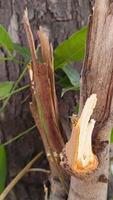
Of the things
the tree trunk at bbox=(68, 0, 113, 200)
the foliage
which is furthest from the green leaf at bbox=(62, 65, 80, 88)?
the tree trunk at bbox=(68, 0, 113, 200)

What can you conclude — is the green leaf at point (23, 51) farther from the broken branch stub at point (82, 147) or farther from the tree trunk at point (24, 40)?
the broken branch stub at point (82, 147)

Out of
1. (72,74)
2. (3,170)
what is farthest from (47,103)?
(3,170)

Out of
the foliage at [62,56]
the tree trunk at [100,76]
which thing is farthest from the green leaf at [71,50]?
the tree trunk at [100,76]

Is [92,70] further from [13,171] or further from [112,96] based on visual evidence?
[13,171]

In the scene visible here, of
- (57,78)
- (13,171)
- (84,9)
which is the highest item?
(84,9)

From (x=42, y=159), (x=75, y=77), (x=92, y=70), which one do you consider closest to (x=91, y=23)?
(x=92, y=70)

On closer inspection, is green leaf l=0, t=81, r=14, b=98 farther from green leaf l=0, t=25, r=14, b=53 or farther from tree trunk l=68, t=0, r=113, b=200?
tree trunk l=68, t=0, r=113, b=200
